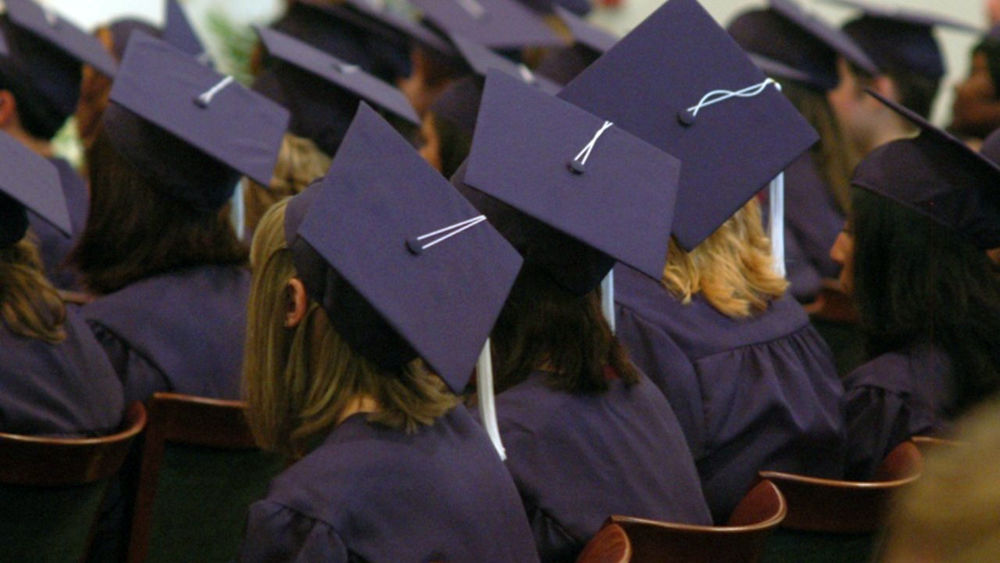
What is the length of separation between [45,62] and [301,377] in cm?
286

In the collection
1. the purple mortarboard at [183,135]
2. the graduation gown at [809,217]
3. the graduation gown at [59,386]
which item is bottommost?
the graduation gown at [809,217]

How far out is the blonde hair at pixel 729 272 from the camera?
2.76 metres

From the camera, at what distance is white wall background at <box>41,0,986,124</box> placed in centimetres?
748

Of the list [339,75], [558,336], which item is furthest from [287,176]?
[558,336]

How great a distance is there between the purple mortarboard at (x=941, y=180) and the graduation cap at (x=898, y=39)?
8.50ft

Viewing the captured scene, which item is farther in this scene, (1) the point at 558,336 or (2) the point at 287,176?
(2) the point at 287,176

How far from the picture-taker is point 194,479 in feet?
8.61

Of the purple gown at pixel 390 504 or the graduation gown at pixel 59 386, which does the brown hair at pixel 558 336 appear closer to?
the purple gown at pixel 390 504

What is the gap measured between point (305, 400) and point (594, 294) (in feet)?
1.91

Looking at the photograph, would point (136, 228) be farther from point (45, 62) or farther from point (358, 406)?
point (45, 62)

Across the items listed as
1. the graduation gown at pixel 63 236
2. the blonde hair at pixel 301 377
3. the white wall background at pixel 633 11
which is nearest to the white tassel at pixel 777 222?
the blonde hair at pixel 301 377

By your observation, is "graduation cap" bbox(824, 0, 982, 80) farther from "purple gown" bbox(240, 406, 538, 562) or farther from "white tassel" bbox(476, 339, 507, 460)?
"purple gown" bbox(240, 406, 538, 562)

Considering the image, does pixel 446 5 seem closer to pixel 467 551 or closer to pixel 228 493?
pixel 228 493

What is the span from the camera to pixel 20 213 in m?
2.47
